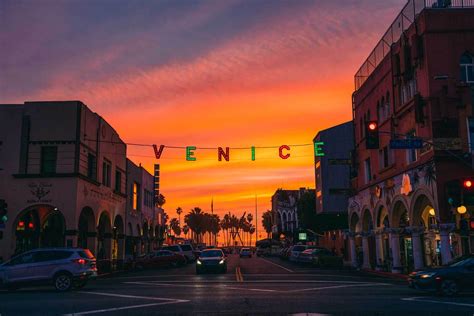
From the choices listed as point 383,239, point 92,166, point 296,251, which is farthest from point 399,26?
point 296,251

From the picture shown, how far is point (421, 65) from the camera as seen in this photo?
28703mm

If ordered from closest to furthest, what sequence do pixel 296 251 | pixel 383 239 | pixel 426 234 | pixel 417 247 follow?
pixel 417 247 < pixel 426 234 < pixel 383 239 < pixel 296 251

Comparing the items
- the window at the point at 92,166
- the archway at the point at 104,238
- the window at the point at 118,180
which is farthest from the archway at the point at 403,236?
the window at the point at 118,180

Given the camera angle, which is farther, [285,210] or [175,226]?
[175,226]

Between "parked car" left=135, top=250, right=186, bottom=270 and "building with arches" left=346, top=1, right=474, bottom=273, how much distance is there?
54.8ft

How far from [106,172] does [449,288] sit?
103 ft

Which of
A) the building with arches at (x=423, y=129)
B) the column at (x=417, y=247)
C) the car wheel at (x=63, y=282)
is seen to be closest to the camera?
the car wheel at (x=63, y=282)

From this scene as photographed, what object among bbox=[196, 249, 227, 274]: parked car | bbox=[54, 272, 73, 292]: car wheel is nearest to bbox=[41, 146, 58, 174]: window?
bbox=[196, 249, 227, 274]: parked car

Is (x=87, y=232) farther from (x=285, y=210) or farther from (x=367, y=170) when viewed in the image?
(x=285, y=210)

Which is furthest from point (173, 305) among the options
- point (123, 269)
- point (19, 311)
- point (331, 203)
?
point (331, 203)

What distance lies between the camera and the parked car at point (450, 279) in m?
17.4

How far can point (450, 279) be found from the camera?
17.5 meters

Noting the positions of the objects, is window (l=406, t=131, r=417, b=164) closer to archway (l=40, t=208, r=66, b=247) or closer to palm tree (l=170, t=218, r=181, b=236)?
archway (l=40, t=208, r=66, b=247)

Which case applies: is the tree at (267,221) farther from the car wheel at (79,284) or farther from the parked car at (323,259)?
the car wheel at (79,284)
